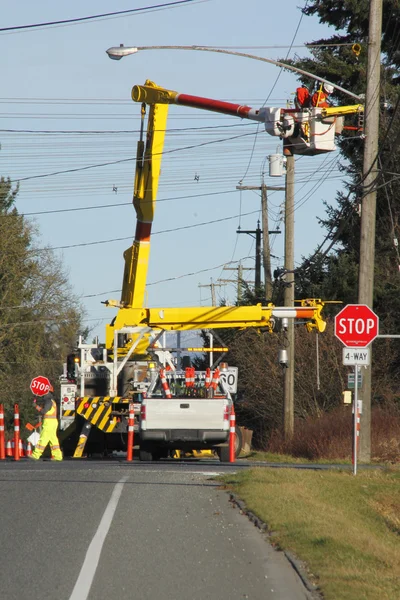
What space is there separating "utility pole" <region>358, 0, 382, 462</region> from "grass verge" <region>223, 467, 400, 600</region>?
12.4 ft

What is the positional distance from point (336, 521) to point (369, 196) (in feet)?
38.6

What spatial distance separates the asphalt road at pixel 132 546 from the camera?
9070 millimetres

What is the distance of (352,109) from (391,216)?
17756mm

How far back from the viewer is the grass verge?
9.27 metres

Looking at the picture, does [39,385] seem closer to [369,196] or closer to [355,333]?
[369,196]

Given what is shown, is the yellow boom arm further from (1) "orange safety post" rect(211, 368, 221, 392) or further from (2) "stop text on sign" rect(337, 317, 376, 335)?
(2) "stop text on sign" rect(337, 317, 376, 335)

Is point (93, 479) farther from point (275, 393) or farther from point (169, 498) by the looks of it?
point (275, 393)

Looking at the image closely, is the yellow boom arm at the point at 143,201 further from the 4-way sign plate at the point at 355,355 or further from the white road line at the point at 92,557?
the white road line at the point at 92,557

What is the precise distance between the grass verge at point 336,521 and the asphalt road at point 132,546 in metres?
0.28

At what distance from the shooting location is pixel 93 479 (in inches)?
706

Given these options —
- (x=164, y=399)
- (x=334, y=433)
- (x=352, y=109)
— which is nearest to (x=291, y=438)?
(x=334, y=433)

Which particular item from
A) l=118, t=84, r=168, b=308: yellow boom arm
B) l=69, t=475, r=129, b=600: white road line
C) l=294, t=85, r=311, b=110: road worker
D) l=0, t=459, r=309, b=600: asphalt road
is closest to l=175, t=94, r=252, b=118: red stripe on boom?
l=294, t=85, r=311, b=110: road worker

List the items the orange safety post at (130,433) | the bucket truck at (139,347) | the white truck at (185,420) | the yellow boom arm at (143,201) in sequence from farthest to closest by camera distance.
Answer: the yellow boom arm at (143,201) < the bucket truck at (139,347) < the orange safety post at (130,433) < the white truck at (185,420)

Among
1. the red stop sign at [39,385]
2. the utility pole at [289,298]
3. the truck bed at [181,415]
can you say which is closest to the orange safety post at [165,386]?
the truck bed at [181,415]
